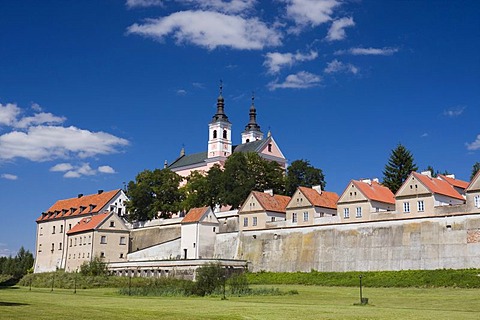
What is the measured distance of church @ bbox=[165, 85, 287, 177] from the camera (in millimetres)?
109312

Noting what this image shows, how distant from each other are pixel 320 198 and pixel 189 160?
5444 cm

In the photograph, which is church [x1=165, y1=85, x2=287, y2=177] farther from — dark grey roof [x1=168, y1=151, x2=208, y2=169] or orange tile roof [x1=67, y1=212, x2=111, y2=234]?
orange tile roof [x1=67, y1=212, x2=111, y2=234]

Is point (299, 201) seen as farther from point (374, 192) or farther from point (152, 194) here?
point (152, 194)

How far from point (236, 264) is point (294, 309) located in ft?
123

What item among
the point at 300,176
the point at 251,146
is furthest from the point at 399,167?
the point at 251,146

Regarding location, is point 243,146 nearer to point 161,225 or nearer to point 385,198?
point 161,225

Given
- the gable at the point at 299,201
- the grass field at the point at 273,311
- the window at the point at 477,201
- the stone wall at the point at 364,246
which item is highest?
the gable at the point at 299,201

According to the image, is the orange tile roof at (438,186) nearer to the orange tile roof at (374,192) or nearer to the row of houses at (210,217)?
the row of houses at (210,217)

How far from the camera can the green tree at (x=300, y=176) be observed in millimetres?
81675

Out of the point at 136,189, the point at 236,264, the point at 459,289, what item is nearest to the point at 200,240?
the point at 236,264

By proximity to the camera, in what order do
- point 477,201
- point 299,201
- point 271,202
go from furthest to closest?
point 271,202
point 299,201
point 477,201

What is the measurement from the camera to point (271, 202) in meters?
71.3

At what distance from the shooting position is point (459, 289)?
4559cm

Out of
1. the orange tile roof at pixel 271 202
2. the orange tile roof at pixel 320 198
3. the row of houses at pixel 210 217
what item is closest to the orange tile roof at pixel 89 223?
the row of houses at pixel 210 217
